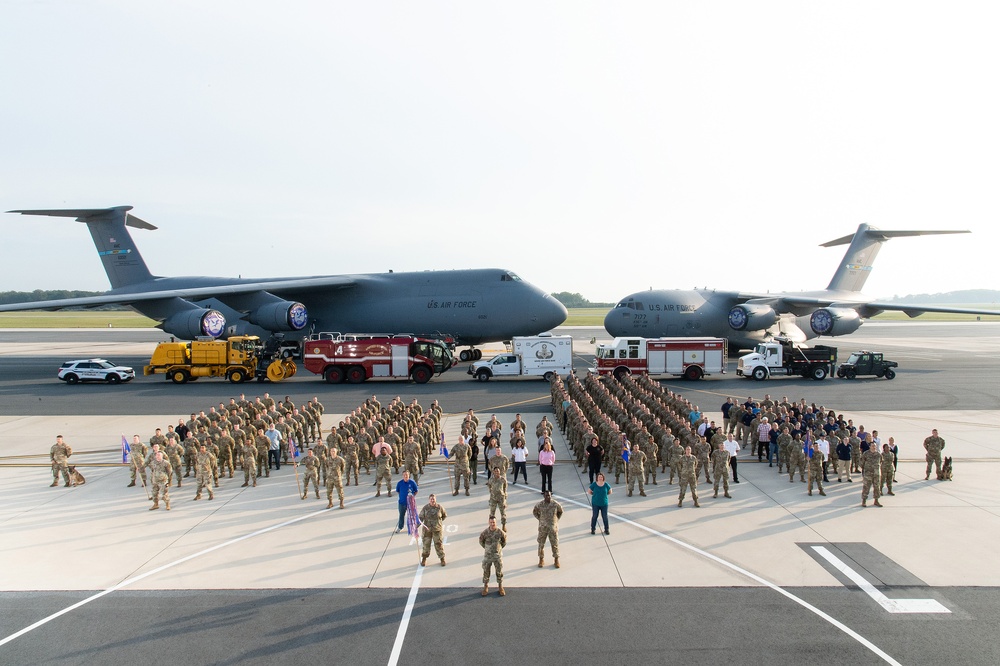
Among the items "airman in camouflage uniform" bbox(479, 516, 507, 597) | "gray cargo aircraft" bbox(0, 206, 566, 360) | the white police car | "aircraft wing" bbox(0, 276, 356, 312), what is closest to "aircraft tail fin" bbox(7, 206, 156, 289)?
"gray cargo aircraft" bbox(0, 206, 566, 360)

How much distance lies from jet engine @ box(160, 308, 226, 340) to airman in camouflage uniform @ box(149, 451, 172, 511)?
2428 centimetres

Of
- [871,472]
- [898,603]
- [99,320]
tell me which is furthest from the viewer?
[99,320]

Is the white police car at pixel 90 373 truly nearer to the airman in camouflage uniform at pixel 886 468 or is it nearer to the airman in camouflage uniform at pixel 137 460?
the airman in camouflage uniform at pixel 137 460

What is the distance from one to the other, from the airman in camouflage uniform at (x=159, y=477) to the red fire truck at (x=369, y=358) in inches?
701

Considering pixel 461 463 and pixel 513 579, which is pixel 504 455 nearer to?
pixel 461 463

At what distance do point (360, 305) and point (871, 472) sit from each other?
30.9 m

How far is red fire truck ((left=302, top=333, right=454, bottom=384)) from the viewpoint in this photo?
30594 mm

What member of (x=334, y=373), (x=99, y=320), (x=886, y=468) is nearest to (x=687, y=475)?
(x=886, y=468)

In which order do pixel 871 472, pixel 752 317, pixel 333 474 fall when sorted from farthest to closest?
pixel 752 317
pixel 333 474
pixel 871 472

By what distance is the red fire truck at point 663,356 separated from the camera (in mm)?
30578

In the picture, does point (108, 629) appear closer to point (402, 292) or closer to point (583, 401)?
point (583, 401)

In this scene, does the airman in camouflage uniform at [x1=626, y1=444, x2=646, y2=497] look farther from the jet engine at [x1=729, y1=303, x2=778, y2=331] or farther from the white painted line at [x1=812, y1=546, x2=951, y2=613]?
the jet engine at [x1=729, y1=303, x2=778, y2=331]

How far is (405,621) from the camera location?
8.15m

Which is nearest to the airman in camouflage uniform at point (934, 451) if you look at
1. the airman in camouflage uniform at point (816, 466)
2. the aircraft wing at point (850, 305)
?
the airman in camouflage uniform at point (816, 466)
